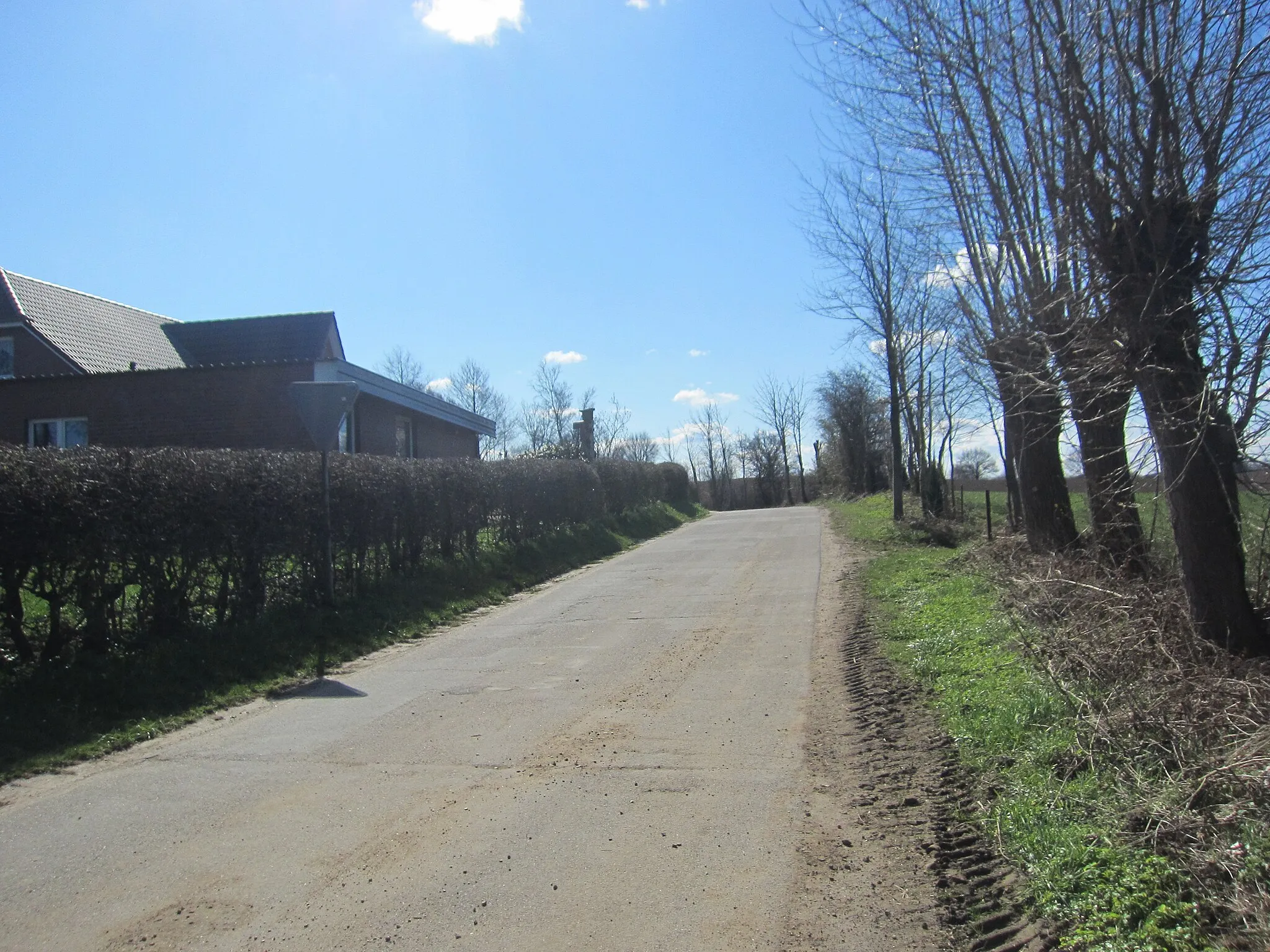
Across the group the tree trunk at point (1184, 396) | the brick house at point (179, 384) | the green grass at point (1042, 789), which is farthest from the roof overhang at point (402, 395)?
the tree trunk at point (1184, 396)

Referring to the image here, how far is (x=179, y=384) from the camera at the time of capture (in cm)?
1883

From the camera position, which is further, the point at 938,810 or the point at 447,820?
the point at 447,820

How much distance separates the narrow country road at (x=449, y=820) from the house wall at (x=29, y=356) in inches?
799

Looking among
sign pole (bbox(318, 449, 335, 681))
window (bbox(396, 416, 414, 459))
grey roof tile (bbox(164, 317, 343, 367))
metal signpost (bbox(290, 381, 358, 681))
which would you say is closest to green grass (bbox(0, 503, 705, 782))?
sign pole (bbox(318, 449, 335, 681))

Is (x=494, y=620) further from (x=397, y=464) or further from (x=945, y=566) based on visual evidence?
(x=945, y=566)

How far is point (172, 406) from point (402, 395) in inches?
206

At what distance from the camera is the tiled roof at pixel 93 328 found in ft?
78.6

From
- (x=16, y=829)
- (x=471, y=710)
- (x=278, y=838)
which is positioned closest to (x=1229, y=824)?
(x=278, y=838)

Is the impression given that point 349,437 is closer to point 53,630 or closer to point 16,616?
point 53,630

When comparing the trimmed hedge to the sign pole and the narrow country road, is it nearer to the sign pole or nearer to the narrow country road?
the sign pole

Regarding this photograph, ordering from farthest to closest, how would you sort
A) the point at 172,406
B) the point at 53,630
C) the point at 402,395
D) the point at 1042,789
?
1. the point at 402,395
2. the point at 172,406
3. the point at 53,630
4. the point at 1042,789

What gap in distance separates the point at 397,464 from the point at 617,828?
9.60 m

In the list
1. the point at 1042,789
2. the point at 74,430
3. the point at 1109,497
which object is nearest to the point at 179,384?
the point at 74,430

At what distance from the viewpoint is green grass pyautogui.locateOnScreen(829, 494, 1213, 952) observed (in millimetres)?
3305
